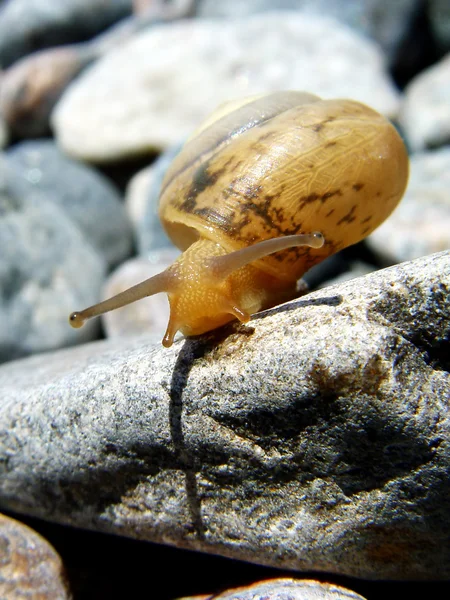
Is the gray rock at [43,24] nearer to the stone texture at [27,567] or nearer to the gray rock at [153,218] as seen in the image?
the gray rock at [153,218]

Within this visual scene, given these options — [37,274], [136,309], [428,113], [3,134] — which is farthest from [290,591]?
[3,134]

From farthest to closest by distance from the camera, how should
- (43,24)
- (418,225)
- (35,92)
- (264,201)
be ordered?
1. (43,24)
2. (35,92)
3. (418,225)
4. (264,201)

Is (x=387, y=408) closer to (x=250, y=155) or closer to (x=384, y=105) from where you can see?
(x=250, y=155)

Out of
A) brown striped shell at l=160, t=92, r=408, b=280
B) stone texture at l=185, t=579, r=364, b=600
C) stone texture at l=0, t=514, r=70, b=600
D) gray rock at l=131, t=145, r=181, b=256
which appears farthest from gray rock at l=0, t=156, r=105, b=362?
stone texture at l=185, t=579, r=364, b=600

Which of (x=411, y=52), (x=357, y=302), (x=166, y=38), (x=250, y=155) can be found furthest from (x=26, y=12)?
(x=357, y=302)

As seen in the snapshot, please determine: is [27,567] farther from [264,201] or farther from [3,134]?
[3,134]
